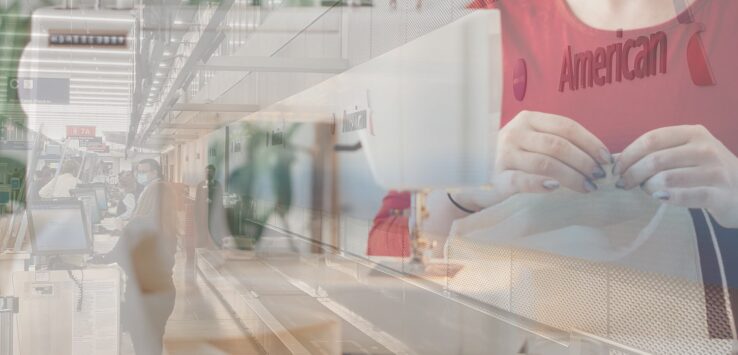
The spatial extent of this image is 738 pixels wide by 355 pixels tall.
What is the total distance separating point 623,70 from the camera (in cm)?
225

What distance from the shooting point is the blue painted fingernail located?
2055mm

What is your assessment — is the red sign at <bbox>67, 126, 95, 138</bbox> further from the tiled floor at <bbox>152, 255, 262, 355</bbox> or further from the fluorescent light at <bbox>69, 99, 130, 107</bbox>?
the tiled floor at <bbox>152, 255, 262, 355</bbox>

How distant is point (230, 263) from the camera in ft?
10.4

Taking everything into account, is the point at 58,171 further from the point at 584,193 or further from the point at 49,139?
the point at 584,193

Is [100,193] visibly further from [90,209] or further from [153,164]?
[153,164]

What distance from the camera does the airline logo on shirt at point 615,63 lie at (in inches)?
83.6

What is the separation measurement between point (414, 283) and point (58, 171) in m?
1.28

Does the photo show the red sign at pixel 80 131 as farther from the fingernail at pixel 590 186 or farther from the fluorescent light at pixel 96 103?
the fingernail at pixel 590 186

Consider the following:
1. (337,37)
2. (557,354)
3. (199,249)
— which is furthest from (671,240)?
(199,249)

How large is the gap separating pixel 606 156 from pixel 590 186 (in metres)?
0.11

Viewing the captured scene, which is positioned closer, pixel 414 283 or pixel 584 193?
pixel 584 193

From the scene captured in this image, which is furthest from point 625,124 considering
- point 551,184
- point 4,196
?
point 4,196

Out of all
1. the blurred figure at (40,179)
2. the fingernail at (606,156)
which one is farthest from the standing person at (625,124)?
the blurred figure at (40,179)

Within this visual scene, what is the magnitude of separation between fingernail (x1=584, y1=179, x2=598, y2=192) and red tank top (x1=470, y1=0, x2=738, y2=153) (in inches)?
4.8
